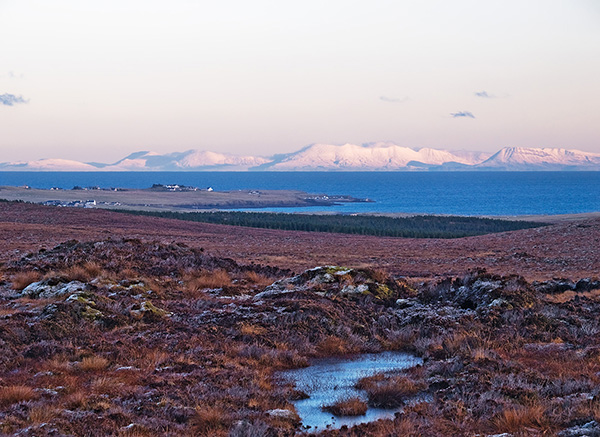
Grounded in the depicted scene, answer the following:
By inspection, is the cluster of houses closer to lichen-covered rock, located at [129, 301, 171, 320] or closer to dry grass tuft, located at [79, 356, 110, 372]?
lichen-covered rock, located at [129, 301, 171, 320]

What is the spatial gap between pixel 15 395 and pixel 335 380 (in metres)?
5.60

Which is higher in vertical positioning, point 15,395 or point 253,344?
point 15,395

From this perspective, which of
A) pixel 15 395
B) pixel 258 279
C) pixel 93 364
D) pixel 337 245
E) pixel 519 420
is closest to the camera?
pixel 519 420

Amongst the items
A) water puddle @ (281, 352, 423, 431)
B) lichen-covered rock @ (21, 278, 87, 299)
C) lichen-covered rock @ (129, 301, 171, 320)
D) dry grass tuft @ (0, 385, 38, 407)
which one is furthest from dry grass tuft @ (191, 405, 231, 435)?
lichen-covered rock @ (21, 278, 87, 299)

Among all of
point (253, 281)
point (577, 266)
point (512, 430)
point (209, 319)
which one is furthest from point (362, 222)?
point (512, 430)

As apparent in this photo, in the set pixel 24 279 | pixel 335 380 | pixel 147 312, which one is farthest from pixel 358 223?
pixel 335 380

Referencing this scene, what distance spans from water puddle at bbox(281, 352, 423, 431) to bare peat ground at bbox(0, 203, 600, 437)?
1.08 feet

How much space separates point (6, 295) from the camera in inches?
714

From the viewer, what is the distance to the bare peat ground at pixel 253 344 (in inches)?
350

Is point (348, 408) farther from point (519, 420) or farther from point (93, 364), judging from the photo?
point (93, 364)

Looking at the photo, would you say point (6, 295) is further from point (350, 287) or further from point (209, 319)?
point (350, 287)

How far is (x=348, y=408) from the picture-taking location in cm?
977

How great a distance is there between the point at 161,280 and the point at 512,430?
49.5 feet

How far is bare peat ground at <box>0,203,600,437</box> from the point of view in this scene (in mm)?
8898
